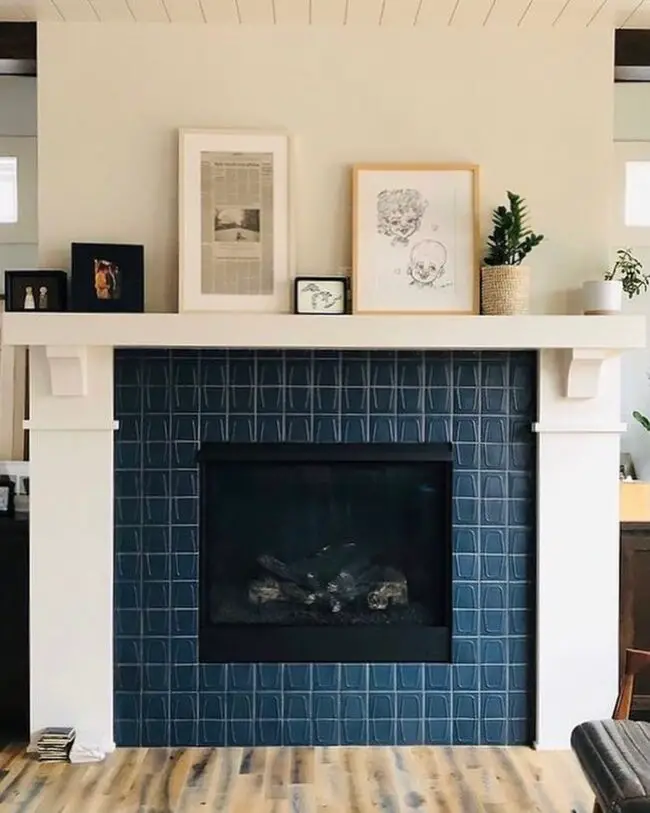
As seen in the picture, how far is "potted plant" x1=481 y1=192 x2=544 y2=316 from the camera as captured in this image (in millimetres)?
3428

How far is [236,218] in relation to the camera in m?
3.49

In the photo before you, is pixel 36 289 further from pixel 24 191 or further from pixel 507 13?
pixel 507 13

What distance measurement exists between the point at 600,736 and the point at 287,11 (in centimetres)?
249

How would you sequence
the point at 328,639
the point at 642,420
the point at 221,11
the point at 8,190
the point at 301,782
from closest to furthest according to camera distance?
the point at 301,782 < the point at 221,11 < the point at 328,639 < the point at 642,420 < the point at 8,190

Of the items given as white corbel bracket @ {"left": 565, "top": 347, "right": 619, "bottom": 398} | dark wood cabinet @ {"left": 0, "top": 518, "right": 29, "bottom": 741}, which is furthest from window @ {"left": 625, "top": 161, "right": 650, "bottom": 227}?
dark wood cabinet @ {"left": 0, "top": 518, "right": 29, "bottom": 741}

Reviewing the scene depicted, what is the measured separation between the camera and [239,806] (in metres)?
3.08

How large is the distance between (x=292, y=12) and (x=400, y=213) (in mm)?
773

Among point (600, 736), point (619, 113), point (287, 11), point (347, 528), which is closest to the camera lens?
point (600, 736)

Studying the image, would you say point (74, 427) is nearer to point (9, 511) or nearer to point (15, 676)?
point (9, 511)

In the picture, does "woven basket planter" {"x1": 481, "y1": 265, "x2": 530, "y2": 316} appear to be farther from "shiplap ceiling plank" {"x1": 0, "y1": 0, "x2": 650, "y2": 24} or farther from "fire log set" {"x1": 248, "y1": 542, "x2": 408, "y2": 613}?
"fire log set" {"x1": 248, "y1": 542, "x2": 408, "y2": 613}

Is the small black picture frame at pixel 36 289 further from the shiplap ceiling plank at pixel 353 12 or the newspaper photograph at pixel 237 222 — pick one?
the shiplap ceiling plank at pixel 353 12

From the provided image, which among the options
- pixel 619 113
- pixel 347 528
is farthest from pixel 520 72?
pixel 347 528

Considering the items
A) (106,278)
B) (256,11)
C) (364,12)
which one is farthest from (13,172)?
(364,12)

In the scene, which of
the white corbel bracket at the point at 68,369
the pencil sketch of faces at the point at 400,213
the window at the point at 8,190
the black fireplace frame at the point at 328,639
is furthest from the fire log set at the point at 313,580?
the window at the point at 8,190
